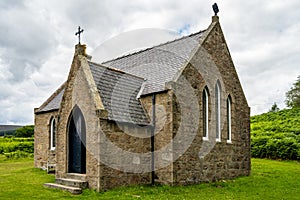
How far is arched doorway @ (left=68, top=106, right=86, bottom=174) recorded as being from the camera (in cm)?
1611

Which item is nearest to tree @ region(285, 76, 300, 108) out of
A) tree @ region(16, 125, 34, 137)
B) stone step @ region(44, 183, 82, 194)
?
tree @ region(16, 125, 34, 137)

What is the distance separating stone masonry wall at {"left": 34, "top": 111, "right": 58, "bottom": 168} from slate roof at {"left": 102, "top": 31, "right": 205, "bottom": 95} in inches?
267

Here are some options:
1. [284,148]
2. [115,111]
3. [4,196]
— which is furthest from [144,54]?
[284,148]

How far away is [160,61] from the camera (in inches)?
814

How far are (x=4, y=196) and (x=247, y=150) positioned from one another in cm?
1525

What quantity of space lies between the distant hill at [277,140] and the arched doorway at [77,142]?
871 inches

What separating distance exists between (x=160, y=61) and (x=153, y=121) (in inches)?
202

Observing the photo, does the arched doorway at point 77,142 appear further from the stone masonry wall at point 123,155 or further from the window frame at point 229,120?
the window frame at point 229,120

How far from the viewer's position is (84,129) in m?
16.0

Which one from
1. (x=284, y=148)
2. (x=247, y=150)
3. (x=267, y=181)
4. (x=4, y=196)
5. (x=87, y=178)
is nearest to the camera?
(x=4, y=196)

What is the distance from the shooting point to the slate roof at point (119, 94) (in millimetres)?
15781

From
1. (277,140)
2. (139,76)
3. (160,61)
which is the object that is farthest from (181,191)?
(277,140)

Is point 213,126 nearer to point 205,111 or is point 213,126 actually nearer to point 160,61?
point 205,111

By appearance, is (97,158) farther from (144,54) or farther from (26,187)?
(144,54)
